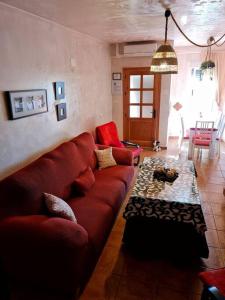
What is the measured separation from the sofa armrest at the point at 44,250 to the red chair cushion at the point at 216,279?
874 millimetres

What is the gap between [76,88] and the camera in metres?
3.71

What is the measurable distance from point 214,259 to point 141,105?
3933 mm

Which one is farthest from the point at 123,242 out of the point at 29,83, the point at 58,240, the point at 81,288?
the point at 29,83

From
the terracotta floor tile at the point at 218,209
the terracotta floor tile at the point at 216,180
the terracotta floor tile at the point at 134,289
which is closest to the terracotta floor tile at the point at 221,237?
the terracotta floor tile at the point at 218,209

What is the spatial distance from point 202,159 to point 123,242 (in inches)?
126

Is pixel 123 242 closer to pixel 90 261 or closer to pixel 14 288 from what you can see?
pixel 90 261

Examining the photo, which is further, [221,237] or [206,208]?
[206,208]

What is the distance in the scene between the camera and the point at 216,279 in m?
1.44

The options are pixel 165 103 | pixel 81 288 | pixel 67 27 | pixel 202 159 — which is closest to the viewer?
pixel 81 288

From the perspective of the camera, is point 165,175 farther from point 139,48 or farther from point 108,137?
point 139,48

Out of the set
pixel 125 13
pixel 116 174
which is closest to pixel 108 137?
pixel 116 174

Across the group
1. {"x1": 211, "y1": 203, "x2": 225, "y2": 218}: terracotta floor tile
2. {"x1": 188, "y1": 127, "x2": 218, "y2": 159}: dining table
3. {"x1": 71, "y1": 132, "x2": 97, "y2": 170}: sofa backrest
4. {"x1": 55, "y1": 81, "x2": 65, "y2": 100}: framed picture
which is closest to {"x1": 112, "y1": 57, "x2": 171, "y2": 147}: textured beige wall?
{"x1": 188, "y1": 127, "x2": 218, "y2": 159}: dining table

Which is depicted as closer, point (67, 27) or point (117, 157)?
point (67, 27)

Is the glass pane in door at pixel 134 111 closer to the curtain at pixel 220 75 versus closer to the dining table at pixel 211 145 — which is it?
the dining table at pixel 211 145
